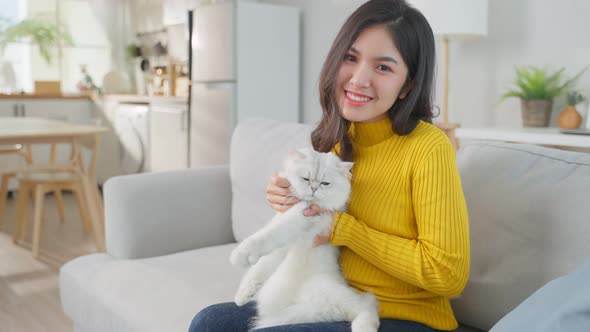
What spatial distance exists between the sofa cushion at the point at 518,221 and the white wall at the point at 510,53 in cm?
162

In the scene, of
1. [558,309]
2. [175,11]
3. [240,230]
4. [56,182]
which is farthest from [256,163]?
[175,11]

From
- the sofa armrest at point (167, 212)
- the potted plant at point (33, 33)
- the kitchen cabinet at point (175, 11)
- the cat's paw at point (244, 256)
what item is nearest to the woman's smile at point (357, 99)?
the cat's paw at point (244, 256)

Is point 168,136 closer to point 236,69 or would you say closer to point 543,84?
point 236,69

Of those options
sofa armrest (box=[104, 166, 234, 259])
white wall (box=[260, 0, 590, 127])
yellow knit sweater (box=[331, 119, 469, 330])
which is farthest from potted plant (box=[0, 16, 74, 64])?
yellow knit sweater (box=[331, 119, 469, 330])

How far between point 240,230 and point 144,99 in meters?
3.38

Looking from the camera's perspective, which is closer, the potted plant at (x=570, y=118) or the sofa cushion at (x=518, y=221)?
the sofa cushion at (x=518, y=221)

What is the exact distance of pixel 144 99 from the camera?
4.95 m

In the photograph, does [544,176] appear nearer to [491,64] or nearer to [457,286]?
[457,286]

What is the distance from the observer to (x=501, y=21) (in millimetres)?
3139

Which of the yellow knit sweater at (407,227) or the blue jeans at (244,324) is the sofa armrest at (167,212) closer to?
the blue jeans at (244,324)

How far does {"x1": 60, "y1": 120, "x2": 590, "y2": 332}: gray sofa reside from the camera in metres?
1.12

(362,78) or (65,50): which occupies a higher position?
(65,50)

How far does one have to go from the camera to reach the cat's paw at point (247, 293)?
3.67ft

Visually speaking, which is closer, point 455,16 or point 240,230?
point 240,230
